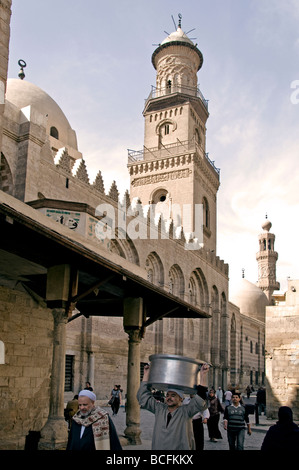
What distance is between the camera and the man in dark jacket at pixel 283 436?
4.14 m

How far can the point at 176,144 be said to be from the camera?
38.6m

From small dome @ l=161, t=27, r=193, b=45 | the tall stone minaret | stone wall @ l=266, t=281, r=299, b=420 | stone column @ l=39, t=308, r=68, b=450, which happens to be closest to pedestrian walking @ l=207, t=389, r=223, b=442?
stone column @ l=39, t=308, r=68, b=450

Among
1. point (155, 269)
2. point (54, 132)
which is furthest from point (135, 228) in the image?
point (54, 132)

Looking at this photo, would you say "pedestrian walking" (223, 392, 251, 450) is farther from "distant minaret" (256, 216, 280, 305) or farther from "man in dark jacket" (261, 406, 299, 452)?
"distant minaret" (256, 216, 280, 305)

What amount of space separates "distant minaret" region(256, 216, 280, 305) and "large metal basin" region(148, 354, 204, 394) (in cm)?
6147

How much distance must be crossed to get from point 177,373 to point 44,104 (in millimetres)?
24203

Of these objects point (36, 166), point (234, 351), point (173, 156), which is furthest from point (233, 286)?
point (36, 166)

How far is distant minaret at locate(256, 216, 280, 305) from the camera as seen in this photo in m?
64.1

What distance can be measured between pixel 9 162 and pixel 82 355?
29.0 feet

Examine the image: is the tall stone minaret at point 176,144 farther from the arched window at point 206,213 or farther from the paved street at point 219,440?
the paved street at point 219,440

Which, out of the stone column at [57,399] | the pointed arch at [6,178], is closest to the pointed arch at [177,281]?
the pointed arch at [6,178]

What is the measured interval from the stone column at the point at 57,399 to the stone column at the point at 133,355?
2.30 meters

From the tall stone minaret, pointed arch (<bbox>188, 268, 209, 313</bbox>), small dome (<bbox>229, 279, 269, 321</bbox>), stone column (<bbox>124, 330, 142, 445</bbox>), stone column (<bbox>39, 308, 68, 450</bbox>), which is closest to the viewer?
stone column (<bbox>39, 308, 68, 450</bbox>)

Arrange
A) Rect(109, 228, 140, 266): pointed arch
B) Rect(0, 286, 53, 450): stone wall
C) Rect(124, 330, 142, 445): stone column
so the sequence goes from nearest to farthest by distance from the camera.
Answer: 1. Rect(0, 286, 53, 450): stone wall
2. Rect(124, 330, 142, 445): stone column
3. Rect(109, 228, 140, 266): pointed arch
